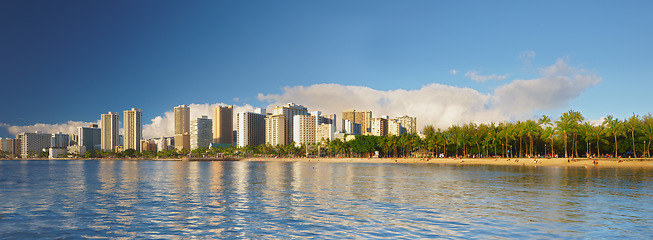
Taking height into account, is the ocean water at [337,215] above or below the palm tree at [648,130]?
below

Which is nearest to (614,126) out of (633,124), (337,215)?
(633,124)

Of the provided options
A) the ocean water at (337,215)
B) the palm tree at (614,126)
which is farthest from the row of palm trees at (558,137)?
the ocean water at (337,215)

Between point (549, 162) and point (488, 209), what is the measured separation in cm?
10190

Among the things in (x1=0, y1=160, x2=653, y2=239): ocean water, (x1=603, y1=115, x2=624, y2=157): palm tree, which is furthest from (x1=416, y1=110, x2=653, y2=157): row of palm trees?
(x1=0, y1=160, x2=653, y2=239): ocean water

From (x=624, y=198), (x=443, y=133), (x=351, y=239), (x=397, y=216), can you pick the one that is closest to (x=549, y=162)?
(x=443, y=133)

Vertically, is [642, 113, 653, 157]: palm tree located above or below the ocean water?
above

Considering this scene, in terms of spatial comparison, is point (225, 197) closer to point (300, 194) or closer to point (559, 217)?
point (300, 194)

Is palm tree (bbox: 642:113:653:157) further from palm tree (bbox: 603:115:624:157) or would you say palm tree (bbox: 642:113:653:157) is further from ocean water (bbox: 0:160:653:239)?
ocean water (bbox: 0:160:653:239)

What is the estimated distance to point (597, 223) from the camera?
2505 cm

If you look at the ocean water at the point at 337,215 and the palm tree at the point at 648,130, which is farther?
the palm tree at the point at 648,130

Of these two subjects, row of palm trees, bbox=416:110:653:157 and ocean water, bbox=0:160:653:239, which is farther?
row of palm trees, bbox=416:110:653:157

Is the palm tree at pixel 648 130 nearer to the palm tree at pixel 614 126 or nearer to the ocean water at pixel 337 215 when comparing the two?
the palm tree at pixel 614 126

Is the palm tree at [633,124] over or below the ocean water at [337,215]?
over

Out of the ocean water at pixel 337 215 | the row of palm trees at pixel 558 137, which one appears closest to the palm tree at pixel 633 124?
the row of palm trees at pixel 558 137
